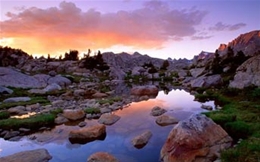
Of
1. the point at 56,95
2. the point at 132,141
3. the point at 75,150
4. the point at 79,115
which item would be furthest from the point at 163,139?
Result: the point at 56,95

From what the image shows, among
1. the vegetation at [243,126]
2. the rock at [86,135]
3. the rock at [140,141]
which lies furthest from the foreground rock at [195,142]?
the rock at [86,135]

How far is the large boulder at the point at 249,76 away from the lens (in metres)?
28.0

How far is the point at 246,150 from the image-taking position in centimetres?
1050

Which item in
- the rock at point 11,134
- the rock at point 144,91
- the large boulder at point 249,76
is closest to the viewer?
the rock at point 11,134

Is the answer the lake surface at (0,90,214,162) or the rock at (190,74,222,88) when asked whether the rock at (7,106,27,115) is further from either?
the rock at (190,74,222,88)

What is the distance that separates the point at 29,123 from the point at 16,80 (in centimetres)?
2694

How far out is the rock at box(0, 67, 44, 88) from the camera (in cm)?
4094

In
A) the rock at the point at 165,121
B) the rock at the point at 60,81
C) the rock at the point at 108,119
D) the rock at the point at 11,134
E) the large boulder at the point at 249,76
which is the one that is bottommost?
the rock at the point at 11,134

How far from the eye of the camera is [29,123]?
62.3 ft

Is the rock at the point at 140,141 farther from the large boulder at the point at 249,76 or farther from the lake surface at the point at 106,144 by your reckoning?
the large boulder at the point at 249,76

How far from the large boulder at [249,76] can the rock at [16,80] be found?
33.1m

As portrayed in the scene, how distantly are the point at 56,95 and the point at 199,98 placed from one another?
20356mm

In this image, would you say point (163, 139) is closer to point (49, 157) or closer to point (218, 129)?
point (218, 129)

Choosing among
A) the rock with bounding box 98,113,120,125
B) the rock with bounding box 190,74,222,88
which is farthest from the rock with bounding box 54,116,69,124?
the rock with bounding box 190,74,222,88
